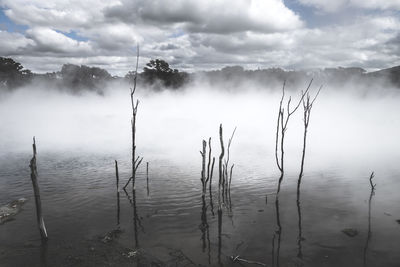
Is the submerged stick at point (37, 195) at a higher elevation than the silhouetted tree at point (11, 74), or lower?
lower

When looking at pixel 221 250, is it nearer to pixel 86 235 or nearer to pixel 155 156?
pixel 86 235

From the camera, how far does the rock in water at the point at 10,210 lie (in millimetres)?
9083

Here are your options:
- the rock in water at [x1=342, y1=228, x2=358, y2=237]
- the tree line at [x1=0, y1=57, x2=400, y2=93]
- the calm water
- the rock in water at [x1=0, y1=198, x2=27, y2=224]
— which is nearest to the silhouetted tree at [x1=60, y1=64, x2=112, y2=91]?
the tree line at [x1=0, y1=57, x2=400, y2=93]

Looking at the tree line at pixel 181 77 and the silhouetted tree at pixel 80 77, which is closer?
the tree line at pixel 181 77

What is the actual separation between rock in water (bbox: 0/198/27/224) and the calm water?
0.23 m

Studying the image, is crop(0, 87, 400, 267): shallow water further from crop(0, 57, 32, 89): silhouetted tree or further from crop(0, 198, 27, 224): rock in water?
crop(0, 57, 32, 89): silhouetted tree

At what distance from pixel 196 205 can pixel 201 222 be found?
1301 millimetres

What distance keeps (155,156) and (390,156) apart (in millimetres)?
15334

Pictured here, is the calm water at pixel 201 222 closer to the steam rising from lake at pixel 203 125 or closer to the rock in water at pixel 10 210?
the rock in water at pixel 10 210

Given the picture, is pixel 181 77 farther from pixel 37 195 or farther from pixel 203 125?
pixel 37 195

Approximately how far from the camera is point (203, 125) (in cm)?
3334

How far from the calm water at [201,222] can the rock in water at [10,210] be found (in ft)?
0.76

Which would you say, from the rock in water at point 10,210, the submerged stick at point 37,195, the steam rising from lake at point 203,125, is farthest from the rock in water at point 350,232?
the rock in water at point 10,210

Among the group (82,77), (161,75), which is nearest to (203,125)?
(161,75)
